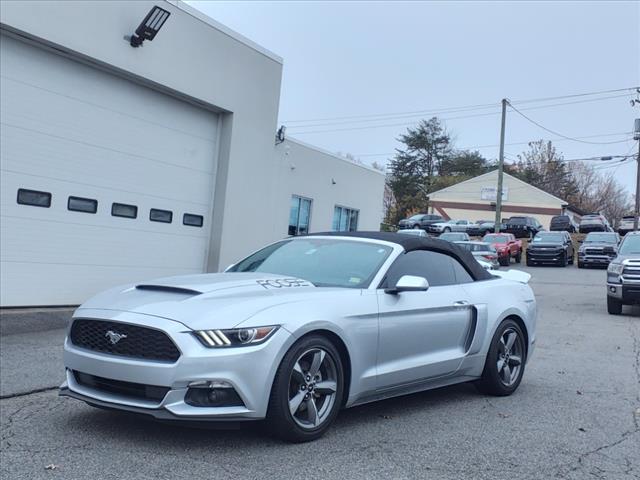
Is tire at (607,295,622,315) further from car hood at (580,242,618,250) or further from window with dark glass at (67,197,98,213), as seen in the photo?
car hood at (580,242,618,250)

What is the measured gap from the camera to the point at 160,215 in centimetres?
1236

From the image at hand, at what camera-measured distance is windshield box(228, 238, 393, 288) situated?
5.30 m

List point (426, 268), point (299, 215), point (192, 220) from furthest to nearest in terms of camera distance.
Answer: point (299, 215)
point (192, 220)
point (426, 268)

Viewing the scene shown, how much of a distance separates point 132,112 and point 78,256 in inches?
109

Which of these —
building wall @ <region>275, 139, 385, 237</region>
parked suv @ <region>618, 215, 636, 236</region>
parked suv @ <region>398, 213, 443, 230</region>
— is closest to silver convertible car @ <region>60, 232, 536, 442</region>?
building wall @ <region>275, 139, 385, 237</region>

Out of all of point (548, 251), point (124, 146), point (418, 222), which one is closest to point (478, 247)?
point (548, 251)

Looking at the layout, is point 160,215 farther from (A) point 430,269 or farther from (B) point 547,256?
(B) point 547,256

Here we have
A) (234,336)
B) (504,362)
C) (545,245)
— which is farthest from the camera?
(545,245)

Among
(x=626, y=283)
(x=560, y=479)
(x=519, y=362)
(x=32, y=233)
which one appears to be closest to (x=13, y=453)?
(x=560, y=479)

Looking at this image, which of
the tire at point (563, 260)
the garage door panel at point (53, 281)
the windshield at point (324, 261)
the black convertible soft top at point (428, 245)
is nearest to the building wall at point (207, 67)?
the garage door panel at point (53, 281)

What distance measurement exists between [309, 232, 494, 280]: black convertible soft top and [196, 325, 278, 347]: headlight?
193 centimetres

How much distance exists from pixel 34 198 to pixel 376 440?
745 cm

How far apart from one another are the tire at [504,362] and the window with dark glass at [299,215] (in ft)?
41.0

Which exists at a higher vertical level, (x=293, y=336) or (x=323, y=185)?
(x=323, y=185)
